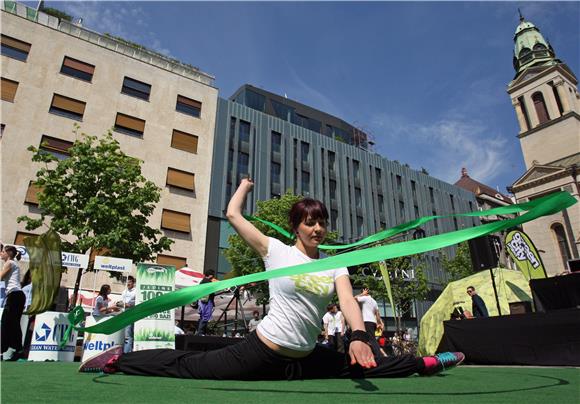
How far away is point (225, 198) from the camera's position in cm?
2961

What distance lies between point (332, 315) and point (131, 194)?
10435 mm

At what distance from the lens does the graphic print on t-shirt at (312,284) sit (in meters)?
2.61

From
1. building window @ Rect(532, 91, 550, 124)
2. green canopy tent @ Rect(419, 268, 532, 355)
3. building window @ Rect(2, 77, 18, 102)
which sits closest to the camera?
green canopy tent @ Rect(419, 268, 532, 355)

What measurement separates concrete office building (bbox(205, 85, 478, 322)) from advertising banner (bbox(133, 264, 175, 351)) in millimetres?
18826

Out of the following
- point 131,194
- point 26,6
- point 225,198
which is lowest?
point 131,194

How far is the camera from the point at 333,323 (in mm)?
12203

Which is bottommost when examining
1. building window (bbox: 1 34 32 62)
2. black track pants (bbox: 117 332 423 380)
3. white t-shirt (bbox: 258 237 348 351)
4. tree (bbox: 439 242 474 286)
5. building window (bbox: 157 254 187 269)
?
black track pants (bbox: 117 332 423 380)

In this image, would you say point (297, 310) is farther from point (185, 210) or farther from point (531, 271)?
point (185, 210)

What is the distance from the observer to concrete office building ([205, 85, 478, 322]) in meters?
31.1

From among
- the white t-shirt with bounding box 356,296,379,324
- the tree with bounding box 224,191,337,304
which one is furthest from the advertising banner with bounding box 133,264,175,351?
the tree with bounding box 224,191,337,304

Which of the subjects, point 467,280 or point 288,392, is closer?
point 288,392

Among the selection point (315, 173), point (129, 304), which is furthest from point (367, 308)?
point (315, 173)

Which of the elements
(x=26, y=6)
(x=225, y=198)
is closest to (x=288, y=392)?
(x=225, y=198)

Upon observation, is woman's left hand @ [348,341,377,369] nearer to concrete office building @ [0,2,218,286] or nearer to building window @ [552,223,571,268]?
concrete office building @ [0,2,218,286]
